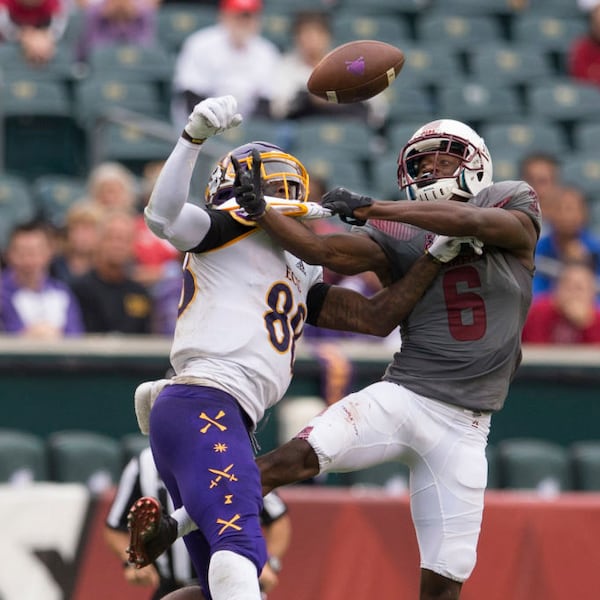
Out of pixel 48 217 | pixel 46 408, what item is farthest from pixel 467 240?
pixel 48 217

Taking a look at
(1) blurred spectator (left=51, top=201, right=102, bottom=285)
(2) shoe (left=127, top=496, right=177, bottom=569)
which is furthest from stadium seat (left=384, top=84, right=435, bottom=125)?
(2) shoe (left=127, top=496, right=177, bottom=569)

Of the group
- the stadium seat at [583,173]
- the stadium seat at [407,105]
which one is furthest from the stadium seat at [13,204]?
the stadium seat at [583,173]

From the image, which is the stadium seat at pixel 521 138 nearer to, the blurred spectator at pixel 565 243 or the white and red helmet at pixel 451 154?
the blurred spectator at pixel 565 243

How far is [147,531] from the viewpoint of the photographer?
506 cm

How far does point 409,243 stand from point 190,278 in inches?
34.8

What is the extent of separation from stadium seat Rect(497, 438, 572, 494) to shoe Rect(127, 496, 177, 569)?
3.34m

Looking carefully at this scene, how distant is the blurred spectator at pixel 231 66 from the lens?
427 inches

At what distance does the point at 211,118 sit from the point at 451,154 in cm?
103

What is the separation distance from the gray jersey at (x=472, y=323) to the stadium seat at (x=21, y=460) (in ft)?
8.47

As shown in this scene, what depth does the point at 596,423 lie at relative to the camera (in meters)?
8.92

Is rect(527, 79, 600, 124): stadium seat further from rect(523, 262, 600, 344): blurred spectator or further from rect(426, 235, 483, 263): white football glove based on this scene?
rect(426, 235, 483, 263): white football glove

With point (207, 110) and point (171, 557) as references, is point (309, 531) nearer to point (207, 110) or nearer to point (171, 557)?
point (171, 557)

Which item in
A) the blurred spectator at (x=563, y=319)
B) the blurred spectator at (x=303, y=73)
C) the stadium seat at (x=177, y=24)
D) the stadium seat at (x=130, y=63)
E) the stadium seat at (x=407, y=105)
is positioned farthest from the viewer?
the stadium seat at (x=177, y=24)

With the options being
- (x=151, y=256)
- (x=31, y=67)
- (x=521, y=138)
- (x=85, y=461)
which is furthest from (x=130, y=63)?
(x=85, y=461)
